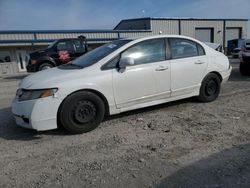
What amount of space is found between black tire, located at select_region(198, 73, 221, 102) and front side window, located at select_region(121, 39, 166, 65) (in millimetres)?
1268

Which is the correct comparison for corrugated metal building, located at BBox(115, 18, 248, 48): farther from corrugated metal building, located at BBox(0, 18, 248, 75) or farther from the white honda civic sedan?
the white honda civic sedan

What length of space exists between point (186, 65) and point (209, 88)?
3.11 feet

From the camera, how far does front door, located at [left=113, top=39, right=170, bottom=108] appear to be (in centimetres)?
496

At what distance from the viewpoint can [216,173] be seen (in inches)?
125

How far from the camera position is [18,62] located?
80.3 feet

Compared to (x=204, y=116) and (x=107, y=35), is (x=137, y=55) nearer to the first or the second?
(x=204, y=116)

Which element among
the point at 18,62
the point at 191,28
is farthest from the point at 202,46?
the point at 191,28

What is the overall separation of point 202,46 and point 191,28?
3235 centimetres

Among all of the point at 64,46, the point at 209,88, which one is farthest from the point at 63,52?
the point at 209,88

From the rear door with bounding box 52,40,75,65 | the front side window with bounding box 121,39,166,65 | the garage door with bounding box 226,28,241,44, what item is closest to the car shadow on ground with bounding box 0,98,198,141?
the front side window with bounding box 121,39,166,65

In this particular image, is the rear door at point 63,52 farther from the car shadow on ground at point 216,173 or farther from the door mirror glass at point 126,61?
the car shadow on ground at point 216,173

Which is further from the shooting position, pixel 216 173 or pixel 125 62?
pixel 125 62

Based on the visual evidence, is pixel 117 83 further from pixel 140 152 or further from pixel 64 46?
pixel 64 46

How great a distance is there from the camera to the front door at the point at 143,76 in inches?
195
